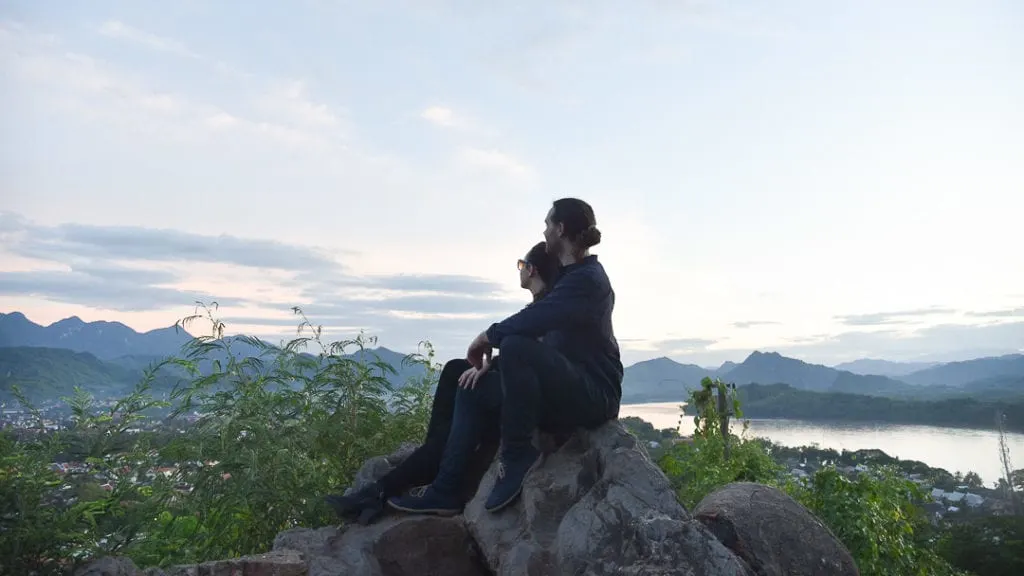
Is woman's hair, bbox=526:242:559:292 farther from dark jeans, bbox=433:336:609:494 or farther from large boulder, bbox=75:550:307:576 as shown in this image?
large boulder, bbox=75:550:307:576

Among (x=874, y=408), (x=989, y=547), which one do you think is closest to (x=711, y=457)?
(x=989, y=547)

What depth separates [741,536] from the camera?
4.13m

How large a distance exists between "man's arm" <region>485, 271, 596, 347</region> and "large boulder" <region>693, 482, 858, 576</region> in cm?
145

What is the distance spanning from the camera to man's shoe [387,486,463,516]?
4.57 m

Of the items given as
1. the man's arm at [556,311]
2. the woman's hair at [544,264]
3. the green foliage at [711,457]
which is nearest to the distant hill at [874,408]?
the green foliage at [711,457]

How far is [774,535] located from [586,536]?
130 cm

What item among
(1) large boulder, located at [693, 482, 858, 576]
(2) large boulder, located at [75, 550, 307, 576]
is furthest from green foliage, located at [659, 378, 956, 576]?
(2) large boulder, located at [75, 550, 307, 576]

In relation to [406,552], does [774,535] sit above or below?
above

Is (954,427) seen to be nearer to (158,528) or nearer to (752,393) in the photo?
(752,393)

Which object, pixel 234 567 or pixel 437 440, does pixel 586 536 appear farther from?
pixel 234 567

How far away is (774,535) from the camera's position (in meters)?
4.20

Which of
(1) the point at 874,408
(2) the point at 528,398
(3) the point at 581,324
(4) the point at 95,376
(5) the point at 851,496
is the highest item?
(3) the point at 581,324

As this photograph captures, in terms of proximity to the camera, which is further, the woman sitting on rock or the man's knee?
the man's knee

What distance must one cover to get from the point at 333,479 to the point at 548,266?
288 cm
